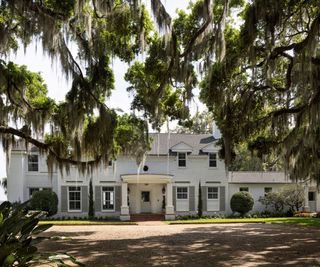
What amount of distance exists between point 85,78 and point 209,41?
12.9 feet

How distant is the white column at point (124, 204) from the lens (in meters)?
30.8

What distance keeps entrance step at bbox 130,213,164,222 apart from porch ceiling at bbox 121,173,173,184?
7.50 feet

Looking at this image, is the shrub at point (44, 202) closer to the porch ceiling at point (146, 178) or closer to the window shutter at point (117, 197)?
the window shutter at point (117, 197)

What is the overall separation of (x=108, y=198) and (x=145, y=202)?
9.53 feet

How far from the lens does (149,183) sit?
1316 inches

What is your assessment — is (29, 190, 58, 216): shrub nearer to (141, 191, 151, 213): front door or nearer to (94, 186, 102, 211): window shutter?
(94, 186, 102, 211): window shutter

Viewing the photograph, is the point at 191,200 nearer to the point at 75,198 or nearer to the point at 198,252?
the point at 75,198

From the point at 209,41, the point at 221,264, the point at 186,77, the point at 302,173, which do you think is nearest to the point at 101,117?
the point at 186,77

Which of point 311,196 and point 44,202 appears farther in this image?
point 311,196

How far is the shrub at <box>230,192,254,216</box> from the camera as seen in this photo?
32625mm

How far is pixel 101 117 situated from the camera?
1505 centimetres

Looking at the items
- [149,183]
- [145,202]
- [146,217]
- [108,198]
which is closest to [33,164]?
[108,198]

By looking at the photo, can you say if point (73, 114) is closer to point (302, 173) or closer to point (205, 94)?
point (205, 94)

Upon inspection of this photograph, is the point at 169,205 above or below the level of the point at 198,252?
below
